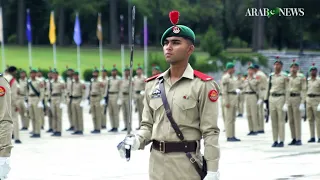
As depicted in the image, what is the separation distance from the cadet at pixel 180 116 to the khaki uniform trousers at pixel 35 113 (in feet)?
49.8

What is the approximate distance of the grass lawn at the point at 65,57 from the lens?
5144cm

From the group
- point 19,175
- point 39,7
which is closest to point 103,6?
point 39,7

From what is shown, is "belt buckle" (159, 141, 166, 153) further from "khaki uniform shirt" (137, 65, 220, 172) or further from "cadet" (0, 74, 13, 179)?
"cadet" (0, 74, 13, 179)

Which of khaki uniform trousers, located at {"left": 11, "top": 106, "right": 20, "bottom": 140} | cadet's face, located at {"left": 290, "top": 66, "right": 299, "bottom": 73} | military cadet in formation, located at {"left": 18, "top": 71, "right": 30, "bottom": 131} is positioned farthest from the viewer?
military cadet in formation, located at {"left": 18, "top": 71, "right": 30, "bottom": 131}

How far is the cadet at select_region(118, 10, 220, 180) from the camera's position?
6.18 meters

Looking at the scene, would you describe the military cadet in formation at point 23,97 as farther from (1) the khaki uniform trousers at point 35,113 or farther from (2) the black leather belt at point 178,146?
(2) the black leather belt at point 178,146

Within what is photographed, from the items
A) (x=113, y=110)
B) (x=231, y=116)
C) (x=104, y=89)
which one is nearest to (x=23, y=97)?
(x=104, y=89)

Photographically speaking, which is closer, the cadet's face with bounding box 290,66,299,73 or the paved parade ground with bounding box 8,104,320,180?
the paved parade ground with bounding box 8,104,320,180

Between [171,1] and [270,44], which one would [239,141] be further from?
[171,1]

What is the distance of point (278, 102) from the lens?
17.0m

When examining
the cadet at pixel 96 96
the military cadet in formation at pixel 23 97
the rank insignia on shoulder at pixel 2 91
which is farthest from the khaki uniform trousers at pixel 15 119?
the rank insignia on shoulder at pixel 2 91

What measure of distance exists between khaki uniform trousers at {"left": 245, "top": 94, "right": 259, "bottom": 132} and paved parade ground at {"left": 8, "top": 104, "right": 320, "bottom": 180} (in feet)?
2.80

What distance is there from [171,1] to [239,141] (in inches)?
1274

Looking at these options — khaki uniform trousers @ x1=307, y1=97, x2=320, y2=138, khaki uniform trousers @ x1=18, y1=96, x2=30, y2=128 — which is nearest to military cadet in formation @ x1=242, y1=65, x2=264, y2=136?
khaki uniform trousers @ x1=307, y1=97, x2=320, y2=138
